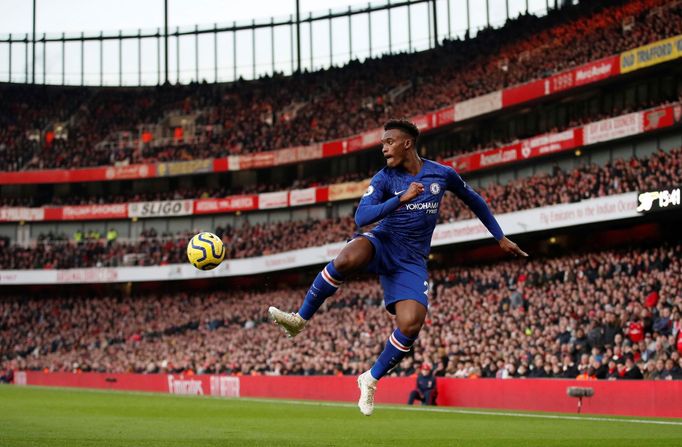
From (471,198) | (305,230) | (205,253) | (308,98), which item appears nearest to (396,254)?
(471,198)

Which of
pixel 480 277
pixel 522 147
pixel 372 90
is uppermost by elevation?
pixel 372 90

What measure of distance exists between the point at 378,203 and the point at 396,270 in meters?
0.83

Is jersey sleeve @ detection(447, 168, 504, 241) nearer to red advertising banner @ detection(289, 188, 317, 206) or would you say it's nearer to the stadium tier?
the stadium tier

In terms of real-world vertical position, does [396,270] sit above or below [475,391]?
above

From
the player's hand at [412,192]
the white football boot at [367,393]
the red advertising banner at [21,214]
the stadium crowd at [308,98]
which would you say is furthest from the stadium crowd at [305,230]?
the player's hand at [412,192]

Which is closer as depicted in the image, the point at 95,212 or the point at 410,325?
the point at 410,325

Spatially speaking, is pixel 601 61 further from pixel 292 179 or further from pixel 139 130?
pixel 139 130

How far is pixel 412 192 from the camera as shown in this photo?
31.7 ft

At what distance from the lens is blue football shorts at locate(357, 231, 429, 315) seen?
10516 mm

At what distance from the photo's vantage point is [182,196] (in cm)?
6838

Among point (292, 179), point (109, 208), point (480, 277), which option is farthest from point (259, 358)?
point (109, 208)

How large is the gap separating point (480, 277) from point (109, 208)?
3717 centimetres

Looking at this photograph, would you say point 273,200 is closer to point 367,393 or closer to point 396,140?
point 396,140

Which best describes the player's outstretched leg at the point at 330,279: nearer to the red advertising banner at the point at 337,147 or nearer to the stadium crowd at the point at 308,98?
the stadium crowd at the point at 308,98
